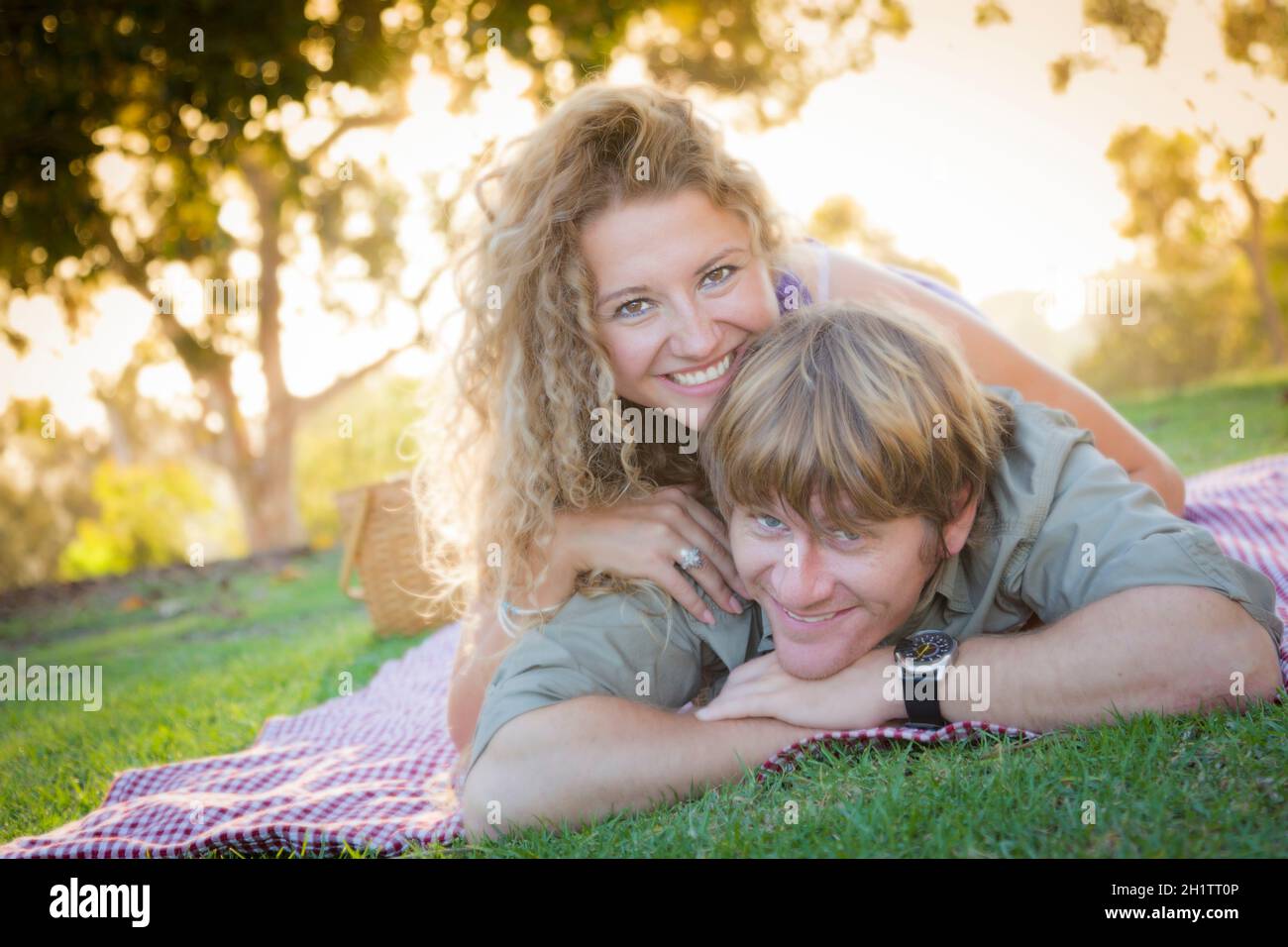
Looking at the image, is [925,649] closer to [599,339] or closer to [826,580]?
[826,580]

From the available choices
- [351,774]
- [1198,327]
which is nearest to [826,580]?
[351,774]

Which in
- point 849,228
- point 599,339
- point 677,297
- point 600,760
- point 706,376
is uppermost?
point 849,228

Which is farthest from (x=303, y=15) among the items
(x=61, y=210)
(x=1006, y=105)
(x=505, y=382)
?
(x=505, y=382)

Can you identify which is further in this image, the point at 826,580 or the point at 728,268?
the point at 728,268

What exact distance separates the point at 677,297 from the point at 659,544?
72 cm

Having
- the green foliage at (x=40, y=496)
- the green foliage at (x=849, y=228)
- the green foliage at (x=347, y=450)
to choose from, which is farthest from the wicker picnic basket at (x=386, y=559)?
the green foliage at (x=40, y=496)

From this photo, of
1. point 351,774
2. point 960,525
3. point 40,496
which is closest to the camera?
point 960,525

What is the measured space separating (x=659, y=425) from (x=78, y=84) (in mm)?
7679

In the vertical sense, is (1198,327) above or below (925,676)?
above

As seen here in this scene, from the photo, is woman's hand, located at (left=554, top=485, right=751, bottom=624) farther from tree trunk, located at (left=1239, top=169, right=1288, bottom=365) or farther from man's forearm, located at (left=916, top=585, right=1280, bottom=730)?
tree trunk, located at (left=1239, top=169, right=1288, bottom=365)

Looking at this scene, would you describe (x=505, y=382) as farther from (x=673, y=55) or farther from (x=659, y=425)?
(x=673, y=55)

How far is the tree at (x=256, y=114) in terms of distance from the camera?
833 centimetres

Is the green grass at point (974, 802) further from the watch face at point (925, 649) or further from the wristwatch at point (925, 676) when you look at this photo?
the watch face at point (925, 649)

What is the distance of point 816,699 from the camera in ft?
8.83
